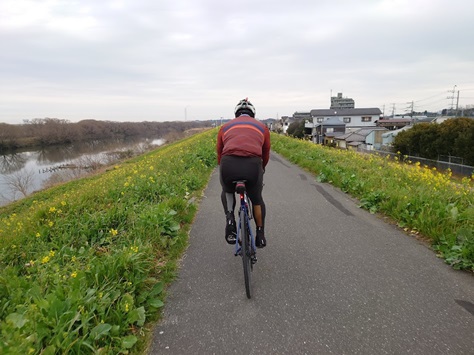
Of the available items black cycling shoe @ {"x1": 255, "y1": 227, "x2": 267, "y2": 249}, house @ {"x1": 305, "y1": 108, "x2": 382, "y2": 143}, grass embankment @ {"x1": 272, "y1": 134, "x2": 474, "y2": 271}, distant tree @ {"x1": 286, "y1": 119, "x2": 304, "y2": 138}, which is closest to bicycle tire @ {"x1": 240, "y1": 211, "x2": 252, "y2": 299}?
black cycling shoe @ {"x1": 255, "y1": 227, "x2": 267, "y2": 249}

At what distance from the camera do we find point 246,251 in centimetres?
266

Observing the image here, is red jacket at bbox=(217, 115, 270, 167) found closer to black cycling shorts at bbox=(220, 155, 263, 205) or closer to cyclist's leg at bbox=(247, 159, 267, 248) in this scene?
black cycling shorts at bbox=(220, 155, 263, 205)

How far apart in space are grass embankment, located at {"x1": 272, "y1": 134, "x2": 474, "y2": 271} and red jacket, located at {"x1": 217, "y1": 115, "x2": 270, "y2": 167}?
2.66 meters

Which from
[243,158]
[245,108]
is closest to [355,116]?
[245,108]

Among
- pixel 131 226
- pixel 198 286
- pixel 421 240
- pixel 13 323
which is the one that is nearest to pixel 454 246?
pixel 421 240

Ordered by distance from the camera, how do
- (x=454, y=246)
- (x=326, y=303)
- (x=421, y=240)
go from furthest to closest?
1. (x=421, y=240)
2. (x=454, y=246)
3. (x=326, y=303)

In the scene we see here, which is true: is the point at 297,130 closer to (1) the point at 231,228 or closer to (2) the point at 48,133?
(2) the point at 48,133

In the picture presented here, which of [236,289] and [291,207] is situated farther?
[291,207]

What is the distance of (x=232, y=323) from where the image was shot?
7.68 ft

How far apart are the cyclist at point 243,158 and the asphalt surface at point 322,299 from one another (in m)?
0.59

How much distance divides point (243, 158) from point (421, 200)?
3475 millimetres

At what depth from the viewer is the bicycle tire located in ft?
8.54

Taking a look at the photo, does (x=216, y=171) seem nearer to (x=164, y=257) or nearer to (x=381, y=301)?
(x=164, y=257)

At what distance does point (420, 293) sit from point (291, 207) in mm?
3099
